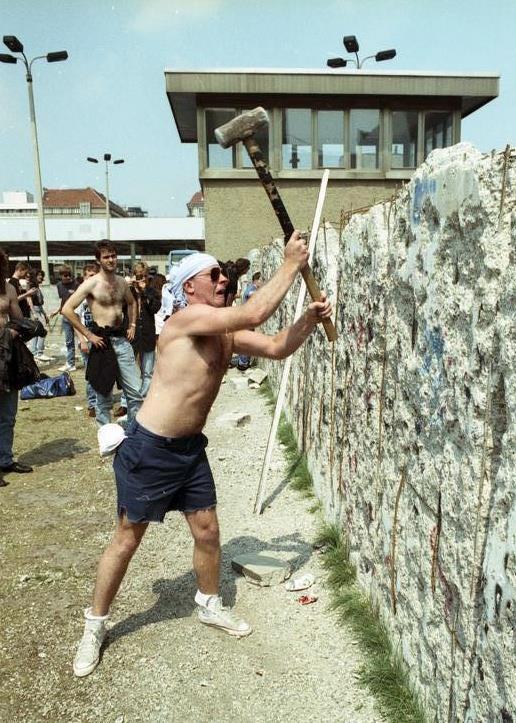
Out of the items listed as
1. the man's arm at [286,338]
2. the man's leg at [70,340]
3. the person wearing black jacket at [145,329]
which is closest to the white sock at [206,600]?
the man's arm at [286,338]

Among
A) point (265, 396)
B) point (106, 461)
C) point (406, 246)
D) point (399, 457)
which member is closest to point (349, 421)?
point (399, 457)

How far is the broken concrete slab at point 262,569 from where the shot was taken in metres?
3.65

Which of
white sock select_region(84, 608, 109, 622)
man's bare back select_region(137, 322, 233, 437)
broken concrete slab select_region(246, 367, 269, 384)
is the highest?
man's bare back select_region(137, 322, 233, 437)

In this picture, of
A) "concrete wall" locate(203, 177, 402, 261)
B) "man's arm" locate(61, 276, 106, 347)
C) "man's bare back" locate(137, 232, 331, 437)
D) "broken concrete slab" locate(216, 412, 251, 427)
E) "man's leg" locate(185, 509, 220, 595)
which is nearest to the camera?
"man's bare back" locate(137, 232, 331, 437)

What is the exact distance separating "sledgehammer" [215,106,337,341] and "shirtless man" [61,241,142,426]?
3430 mm

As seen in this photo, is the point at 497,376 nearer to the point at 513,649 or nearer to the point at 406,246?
A: the point at 513,649

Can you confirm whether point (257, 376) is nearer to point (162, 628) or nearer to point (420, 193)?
point (162, 628)

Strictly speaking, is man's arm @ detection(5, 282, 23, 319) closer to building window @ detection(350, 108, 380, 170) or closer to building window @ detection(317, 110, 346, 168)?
building window @ detection(317, 110, 346, 168)

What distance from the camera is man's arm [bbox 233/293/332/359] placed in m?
2.92

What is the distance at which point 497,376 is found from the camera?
1.82 metres

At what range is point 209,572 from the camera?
316 centimetres

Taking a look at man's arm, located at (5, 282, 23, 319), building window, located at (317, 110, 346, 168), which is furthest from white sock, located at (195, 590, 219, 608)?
building window, located at (317, 110, 346, 168)

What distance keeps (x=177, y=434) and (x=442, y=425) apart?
4.17 feet

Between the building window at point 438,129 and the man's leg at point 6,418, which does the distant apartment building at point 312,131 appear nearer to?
the building window at point 438,129
